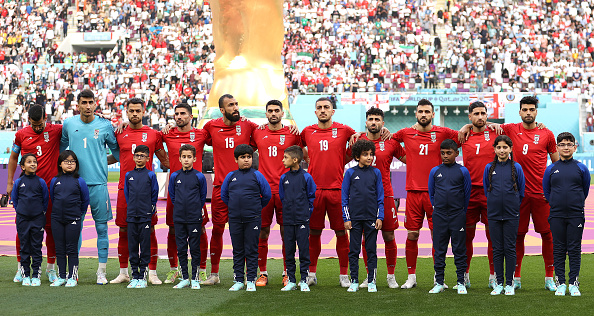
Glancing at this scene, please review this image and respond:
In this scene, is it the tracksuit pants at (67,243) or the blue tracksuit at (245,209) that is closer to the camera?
the blue tracksuit at (245,209)

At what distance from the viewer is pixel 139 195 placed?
26.3ft

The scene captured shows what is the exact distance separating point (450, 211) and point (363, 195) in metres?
0.86

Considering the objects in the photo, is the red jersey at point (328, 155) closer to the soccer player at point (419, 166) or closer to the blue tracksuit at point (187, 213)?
the soccer player at point (419, 166)

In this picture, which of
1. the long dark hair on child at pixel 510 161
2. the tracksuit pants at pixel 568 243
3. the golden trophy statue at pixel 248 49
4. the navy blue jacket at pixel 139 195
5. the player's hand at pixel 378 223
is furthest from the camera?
the golden trophy statue at pixel 248 49

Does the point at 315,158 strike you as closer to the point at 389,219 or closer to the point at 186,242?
the point at 389,219

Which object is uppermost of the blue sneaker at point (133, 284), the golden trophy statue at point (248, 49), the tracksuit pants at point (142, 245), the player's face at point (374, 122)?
the golden trophy statue at point (248, 49)

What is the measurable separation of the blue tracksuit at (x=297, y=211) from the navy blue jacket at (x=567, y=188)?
7.53ft

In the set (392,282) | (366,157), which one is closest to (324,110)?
(366,157)

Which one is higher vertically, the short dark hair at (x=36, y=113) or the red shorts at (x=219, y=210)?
the short dark hair at (x=36, y=113)

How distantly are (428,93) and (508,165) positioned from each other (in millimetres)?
24784

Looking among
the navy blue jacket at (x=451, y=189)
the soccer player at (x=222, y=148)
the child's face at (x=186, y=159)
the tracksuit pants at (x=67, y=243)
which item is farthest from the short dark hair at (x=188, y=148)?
the navy blue jacket at (x=451, y=189)

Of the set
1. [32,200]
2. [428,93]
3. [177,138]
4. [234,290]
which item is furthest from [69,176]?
[428,93]

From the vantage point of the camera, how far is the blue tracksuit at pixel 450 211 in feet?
24.9

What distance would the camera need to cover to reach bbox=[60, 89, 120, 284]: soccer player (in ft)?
27.2
